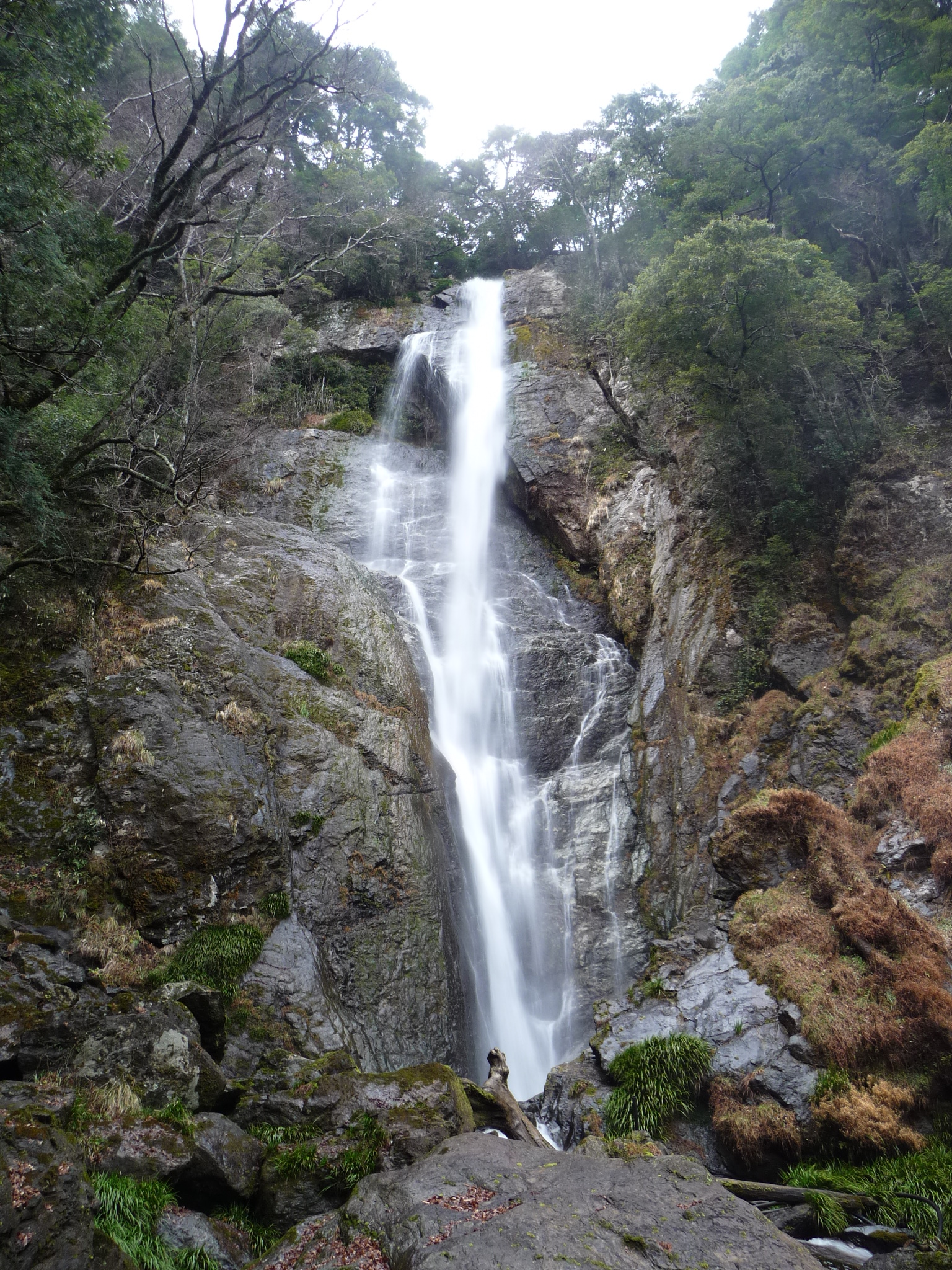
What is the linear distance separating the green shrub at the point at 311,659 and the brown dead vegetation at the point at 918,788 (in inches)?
334

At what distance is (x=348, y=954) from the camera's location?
350 inches

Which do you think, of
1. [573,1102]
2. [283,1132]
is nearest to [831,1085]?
[573,1102]

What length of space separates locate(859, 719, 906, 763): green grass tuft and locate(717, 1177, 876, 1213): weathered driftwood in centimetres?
556

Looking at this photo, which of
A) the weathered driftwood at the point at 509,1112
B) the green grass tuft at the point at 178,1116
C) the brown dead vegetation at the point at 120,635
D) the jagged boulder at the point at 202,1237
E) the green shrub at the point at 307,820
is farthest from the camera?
the green shrub at the point at 307,820

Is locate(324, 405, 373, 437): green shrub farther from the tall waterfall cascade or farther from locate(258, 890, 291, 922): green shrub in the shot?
locate(258, 890, 291, 922): green shrub

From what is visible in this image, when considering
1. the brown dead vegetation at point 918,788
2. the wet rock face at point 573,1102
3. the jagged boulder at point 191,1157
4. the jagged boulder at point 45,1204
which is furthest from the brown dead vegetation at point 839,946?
the jagged boulder at point 45,1204

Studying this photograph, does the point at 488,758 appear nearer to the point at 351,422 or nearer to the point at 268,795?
the point at 268,795

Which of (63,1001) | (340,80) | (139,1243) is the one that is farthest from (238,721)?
(340,80)

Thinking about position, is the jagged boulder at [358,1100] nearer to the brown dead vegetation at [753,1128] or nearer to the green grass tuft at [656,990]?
the brown dead vegetation at [753,1128]

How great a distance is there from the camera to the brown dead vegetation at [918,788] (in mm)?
7887

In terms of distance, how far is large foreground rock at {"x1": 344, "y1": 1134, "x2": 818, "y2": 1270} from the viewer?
Result: 3.97 metres

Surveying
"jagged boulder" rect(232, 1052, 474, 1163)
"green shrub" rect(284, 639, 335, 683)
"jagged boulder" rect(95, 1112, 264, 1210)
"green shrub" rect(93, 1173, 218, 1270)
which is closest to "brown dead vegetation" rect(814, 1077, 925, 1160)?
"jagged boulder" rect(232, 1052, 474, 1163)

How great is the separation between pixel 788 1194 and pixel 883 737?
20.3 ft

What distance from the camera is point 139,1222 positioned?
13.5 ft
